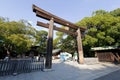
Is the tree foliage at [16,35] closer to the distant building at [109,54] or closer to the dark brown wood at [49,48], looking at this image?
the dark brown wood at [49,48]

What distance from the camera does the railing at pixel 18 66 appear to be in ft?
26.8

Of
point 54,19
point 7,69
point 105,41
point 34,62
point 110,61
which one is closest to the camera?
point 7,69

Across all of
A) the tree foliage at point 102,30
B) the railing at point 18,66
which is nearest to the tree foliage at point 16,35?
the tree foliage at point 102,30

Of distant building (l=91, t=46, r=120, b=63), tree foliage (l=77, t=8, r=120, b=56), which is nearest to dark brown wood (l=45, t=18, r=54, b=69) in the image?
distant building (l=91, t=46, r=120, b=63)

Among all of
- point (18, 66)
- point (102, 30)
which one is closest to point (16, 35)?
point (102, 30)

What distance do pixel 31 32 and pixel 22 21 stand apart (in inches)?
112

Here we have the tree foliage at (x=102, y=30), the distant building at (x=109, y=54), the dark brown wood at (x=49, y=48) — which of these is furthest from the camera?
the tree foliage at (x=102, y=30)

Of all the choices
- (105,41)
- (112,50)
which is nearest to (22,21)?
(105,41)

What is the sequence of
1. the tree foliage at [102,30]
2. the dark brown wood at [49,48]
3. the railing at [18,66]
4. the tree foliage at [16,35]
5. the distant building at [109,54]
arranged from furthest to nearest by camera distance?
1. the tree foliage at [16,35]
2. the tree foliage at [102,30]
3. the distant building at [109,54]
4. the dark brown wood at [49,48]
5. the railing at [18,66]

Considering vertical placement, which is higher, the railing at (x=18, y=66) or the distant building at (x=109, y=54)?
the distant building at (x=109, y=54)

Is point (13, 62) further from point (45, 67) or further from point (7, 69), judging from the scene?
point (45, 67)

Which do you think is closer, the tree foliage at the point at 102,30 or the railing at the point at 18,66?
the railing at the point at 18,66

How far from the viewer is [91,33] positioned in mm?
22594

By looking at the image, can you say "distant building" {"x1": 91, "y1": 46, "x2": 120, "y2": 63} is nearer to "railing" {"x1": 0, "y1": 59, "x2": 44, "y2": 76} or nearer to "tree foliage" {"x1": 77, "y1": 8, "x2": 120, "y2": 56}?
"tree foliage" {"x1": 77, "y1": 8, "x2": 120, "y2": 56}
